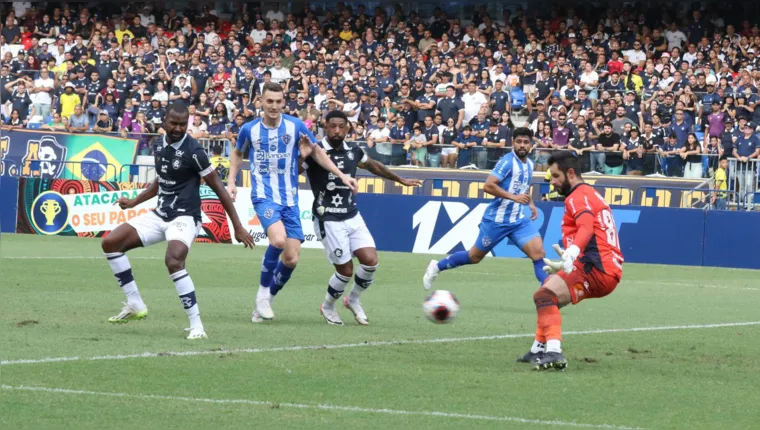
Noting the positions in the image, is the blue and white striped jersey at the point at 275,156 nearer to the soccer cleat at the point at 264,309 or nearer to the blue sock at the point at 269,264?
the blue sock at the point at 269,264

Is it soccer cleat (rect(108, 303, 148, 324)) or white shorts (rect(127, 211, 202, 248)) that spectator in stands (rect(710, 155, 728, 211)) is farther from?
white shorts (rect(127, 211, 202, 248))

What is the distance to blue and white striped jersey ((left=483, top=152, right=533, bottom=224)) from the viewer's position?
47.8 feet

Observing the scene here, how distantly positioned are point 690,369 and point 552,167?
188 cm

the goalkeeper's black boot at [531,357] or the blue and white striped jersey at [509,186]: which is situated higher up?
the blue and white striped jersey at [509,186]

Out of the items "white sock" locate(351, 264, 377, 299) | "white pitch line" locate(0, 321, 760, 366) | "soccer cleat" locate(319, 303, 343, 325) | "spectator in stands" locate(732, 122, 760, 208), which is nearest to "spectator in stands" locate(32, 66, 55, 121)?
"spectator in stands" locate(732, 122, 760, 208)

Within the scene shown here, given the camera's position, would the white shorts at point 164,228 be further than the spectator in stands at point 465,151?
No

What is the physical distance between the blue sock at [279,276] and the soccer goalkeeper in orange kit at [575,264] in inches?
133

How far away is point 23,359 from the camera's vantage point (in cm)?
909

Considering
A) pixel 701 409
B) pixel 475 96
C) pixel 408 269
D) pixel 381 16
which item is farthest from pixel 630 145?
pixel 701 409

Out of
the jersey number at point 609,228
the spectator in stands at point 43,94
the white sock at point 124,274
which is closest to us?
the jersey number at point 609,228

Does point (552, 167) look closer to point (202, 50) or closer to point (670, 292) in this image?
point (670, 292)

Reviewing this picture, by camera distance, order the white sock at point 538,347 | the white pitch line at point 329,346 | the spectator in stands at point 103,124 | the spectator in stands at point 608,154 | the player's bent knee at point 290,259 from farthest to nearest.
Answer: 1. the spectator in stands at point 103,124
2. the spectator in stands at point 608,154
3. the player's bent knee at point 290,259
4. the white sock at point 538,347
5. the white pitch line at point 329,346

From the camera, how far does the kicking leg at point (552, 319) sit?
30.2 ft

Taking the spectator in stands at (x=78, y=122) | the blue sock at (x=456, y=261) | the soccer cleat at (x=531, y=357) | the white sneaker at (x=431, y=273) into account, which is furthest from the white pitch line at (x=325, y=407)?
the spectator in stands at (x=78, y=122)
